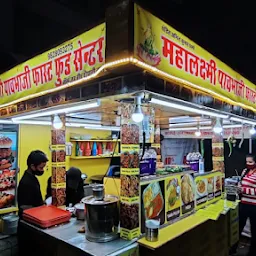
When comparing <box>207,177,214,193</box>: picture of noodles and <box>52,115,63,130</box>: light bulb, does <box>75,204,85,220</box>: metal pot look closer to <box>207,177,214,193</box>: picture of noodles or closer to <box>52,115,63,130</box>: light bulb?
<box>52,115,63,130</box>: light bulb

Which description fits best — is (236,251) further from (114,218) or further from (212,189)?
(114,218)

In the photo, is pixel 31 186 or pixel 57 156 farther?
pixel 57 156

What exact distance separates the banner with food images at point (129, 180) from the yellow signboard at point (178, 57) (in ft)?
1.71

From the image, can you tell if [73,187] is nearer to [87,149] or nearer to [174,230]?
[174,230]

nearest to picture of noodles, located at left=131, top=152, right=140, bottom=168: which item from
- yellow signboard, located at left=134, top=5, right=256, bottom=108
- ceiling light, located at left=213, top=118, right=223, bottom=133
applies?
yellow signboard, located at left=134, top=5, right=256, bottom=108

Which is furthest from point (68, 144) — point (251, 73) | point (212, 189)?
point (251, 73)

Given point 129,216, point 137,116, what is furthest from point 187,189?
point 137,116

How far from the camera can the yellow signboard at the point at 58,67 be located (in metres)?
1.92

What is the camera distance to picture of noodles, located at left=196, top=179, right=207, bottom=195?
306 centimetres

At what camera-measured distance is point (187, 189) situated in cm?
281

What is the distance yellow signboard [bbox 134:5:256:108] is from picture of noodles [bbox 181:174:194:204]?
3.36 feet

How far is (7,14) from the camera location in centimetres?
393

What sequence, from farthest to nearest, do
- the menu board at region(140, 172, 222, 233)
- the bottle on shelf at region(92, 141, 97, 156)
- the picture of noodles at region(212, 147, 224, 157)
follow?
the bottle on shelf at region(92, 141, 97, 156) < the picture of noodles at region(212, 147, 224, 157) < the menu board at region(140, 172, 222, 233)

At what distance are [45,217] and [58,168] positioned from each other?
838 millimetres
